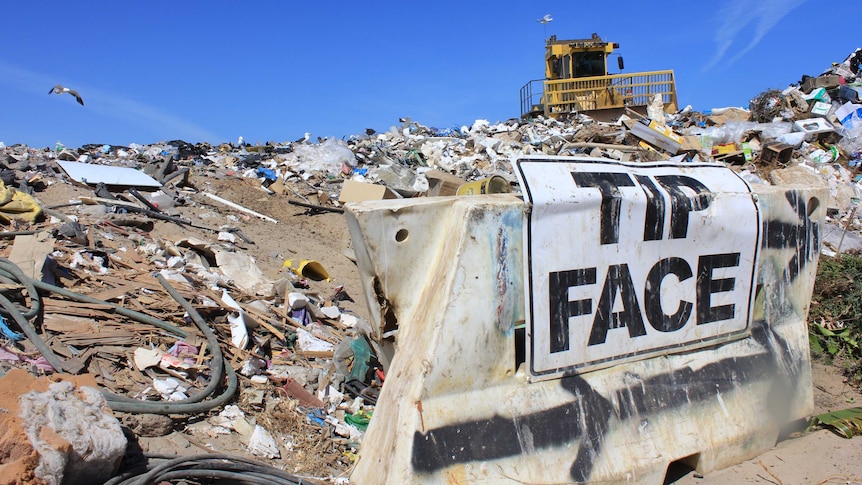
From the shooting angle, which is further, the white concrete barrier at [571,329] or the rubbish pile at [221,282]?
the rubbish pile at [221,282]

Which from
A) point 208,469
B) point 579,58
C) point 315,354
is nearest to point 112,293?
point 315,354

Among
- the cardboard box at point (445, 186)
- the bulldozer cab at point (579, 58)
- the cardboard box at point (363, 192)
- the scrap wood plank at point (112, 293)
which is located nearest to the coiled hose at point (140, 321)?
the scrap wood plank at point (112, 293)

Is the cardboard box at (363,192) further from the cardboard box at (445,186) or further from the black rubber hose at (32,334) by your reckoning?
the black rubber hose at (32,334)

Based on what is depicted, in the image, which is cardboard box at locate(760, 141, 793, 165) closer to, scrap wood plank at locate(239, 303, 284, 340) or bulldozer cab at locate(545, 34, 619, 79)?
scrap wood plank at locate(239, 303, 284, 340)

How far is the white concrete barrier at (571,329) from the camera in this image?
2533mm

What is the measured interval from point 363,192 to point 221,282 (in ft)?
13.9

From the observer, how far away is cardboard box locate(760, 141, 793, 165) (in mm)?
10636

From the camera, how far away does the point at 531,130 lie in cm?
1573

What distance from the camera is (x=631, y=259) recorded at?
117 inches

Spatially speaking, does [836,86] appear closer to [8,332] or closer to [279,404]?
[279,404]

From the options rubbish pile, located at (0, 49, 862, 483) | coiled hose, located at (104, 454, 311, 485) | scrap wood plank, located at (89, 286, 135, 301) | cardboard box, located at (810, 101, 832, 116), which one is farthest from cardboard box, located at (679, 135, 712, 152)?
coiled hose, located at (104, 454, 311, 485)

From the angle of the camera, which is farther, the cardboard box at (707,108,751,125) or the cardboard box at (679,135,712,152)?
the cardboard box at (707,108,751,125)

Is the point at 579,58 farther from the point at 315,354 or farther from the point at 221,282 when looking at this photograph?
the point at 315,354

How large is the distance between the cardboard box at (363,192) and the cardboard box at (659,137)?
16.6 feet
